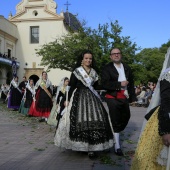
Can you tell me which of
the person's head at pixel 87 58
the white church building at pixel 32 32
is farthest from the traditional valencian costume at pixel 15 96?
the white church building at pixel 32 32

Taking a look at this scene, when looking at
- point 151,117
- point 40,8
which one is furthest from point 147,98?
point 40,8

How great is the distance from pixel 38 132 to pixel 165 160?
5.83 metres

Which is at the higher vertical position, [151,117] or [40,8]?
[40,8]

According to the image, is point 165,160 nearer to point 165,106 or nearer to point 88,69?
point 165,106

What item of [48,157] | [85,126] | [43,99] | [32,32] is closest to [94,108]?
[85,126]

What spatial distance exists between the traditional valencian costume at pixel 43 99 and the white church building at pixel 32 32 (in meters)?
26.2

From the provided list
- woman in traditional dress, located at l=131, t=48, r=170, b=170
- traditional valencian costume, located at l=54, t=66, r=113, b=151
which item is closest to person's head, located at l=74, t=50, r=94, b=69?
traditional valencian costume, located at l=54, t=66, r=113, b=151

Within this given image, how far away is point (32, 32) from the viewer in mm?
38062

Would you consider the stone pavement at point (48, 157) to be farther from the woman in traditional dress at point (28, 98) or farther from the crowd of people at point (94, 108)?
the woman in traditional dress at point (28, 98)

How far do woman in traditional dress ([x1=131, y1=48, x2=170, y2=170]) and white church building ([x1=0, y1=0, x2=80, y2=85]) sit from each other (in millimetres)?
34372

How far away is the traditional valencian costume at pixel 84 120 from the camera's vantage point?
496cm

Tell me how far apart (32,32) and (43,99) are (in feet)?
94.2

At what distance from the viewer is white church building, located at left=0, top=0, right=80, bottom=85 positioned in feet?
121

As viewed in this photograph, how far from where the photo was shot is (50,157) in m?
5.21
